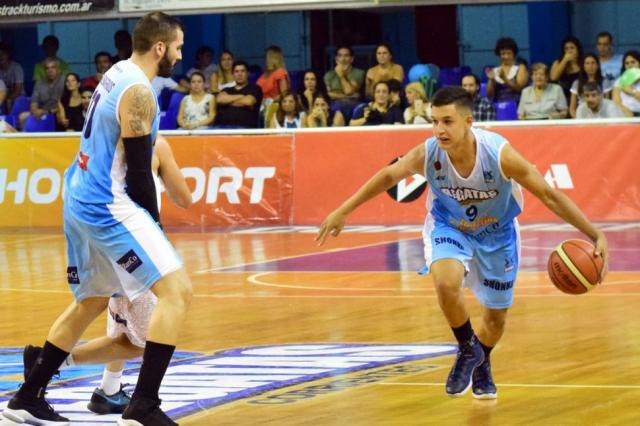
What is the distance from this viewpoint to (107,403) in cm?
811

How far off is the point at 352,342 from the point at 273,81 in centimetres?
1178

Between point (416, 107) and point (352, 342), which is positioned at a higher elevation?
point (416, 107)

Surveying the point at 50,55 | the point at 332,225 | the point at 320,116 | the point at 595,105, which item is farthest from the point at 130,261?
the point at 50,55

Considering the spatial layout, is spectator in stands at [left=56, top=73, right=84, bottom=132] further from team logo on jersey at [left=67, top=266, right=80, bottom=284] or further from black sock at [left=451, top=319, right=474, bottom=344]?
team logo on jersey at [left=67, top=266, right=80, bottom=284]

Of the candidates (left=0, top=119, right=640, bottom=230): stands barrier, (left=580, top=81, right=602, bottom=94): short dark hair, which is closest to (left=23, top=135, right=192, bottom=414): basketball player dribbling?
(left=0, top=119, right=640, bottom=230): stands barrier

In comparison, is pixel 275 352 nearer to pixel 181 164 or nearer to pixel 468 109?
pixel 468 109

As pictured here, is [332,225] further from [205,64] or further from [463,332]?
[205,64]

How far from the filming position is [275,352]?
10188mm

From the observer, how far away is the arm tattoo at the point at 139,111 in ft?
23.5

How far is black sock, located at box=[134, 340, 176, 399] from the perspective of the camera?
7.11m

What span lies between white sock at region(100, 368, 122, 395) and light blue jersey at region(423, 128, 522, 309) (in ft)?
6.17

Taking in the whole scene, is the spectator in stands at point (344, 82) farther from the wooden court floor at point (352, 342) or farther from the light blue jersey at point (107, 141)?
the light blue jersey at point (107, 141)

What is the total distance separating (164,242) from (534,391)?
97.4 inches

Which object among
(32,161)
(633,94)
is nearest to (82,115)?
(32,161)
